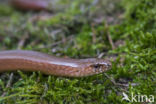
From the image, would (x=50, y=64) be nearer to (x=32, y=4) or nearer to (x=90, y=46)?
(x=90, y=46)

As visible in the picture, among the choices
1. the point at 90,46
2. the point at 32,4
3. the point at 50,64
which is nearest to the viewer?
the point at 50,64

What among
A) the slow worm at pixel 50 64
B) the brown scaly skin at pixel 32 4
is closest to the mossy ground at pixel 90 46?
the slow worm at pixel 50 64

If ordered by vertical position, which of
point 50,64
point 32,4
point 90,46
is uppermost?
point 32,4

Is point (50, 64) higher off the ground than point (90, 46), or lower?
lower

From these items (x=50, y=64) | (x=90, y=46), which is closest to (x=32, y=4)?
(x=90, y=46)

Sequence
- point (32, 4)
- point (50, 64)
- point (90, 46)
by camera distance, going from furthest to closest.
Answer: point (32, 4), point (90, 46), point (50, 64)

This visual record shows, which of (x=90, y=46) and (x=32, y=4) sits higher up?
(x=32, y=4)

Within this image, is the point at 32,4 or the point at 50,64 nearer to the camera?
the point at 50,64
